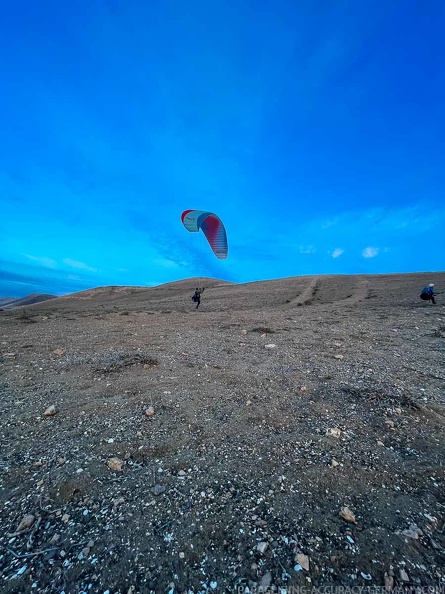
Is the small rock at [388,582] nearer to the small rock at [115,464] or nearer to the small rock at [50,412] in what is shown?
the small rock at [115,464]

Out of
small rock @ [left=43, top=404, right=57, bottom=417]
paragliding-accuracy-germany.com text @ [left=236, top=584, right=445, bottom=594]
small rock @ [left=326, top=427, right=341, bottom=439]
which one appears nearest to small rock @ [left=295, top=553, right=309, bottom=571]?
paragliding-accuracy-germany.com text @ [left=236, top=584, right=445, bottom=594]

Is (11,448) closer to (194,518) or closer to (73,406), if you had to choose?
(73,406)

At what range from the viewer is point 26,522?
3.10m

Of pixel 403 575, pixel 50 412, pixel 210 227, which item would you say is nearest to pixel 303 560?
pixel 403 575

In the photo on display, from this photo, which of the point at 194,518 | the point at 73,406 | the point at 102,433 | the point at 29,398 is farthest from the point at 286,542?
the point at 29,398

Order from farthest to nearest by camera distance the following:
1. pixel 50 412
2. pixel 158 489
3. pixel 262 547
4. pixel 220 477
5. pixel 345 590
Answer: pixel 50 412 → pixel 220 477 → pixel 158 489 → pixel 262 547 → pixel 345 590

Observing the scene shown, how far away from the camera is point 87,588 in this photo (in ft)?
8.14

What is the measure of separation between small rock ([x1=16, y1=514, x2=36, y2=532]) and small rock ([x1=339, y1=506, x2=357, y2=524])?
3680 mm

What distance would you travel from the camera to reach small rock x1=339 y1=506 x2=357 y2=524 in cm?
310

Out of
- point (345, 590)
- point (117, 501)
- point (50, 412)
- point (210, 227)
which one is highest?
point (210, 227)

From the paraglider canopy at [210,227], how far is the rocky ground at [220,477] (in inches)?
709

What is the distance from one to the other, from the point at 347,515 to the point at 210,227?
84.3 ft

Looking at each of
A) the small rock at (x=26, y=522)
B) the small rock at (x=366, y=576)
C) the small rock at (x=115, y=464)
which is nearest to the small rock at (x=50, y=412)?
the small rock at (x=115, y=464)

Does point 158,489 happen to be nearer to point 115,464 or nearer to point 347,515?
point 115,464
